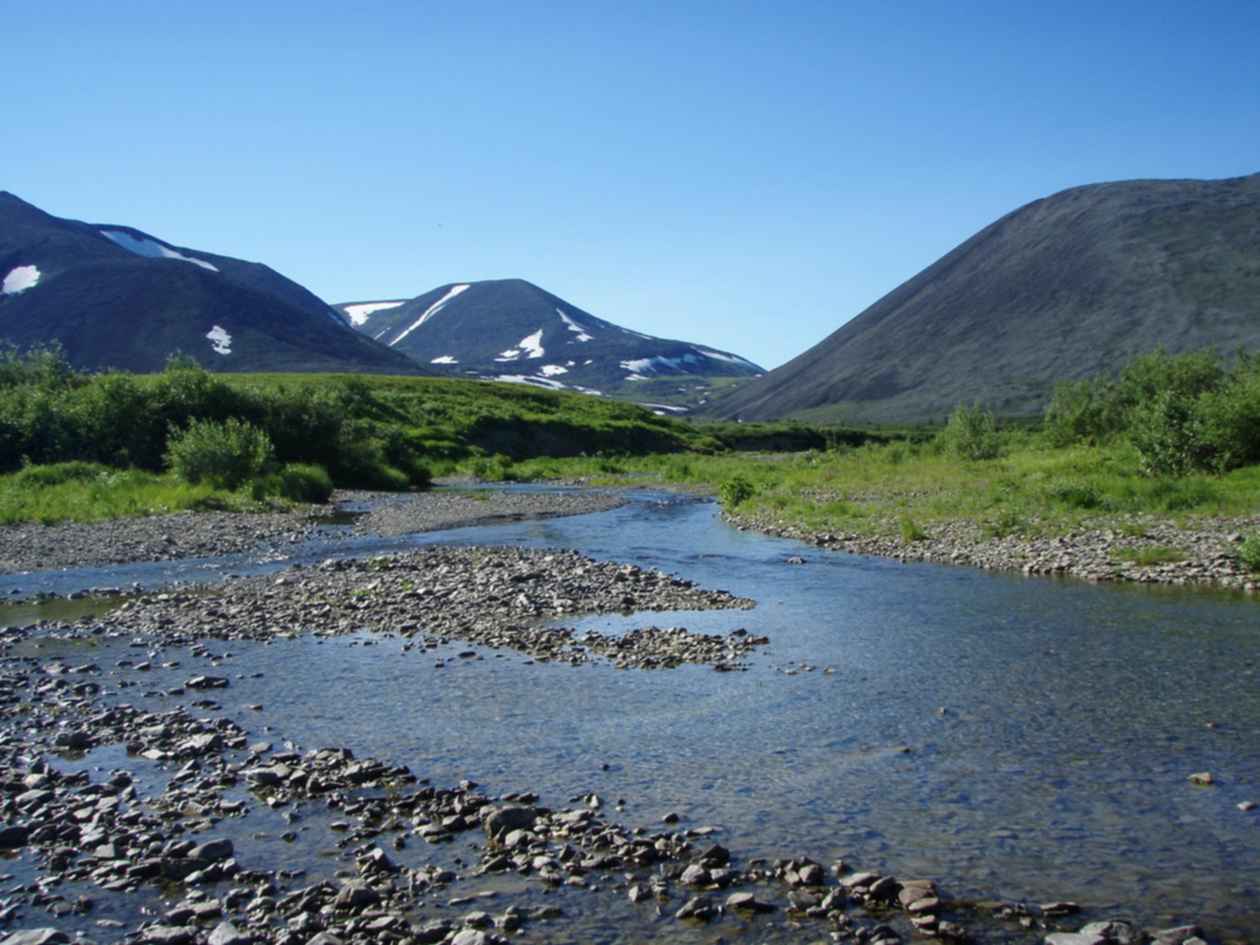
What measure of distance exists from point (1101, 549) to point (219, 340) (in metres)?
188

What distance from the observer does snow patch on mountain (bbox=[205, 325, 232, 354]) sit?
18609cm

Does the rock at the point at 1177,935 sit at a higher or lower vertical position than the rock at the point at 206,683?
higher

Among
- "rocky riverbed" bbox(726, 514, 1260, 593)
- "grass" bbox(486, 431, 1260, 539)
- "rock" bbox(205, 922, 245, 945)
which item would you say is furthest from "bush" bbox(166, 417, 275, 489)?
"rock" bbox(205, 922, 245, 945)

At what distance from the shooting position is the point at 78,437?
4897 centimetres

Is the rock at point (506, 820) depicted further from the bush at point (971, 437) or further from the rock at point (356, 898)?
Result: the bush at point (971, 437)

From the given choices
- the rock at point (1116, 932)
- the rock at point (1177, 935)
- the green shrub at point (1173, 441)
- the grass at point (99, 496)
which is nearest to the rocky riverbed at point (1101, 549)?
the green shrub at point (1173, 441)

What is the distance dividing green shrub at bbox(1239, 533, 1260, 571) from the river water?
206cm

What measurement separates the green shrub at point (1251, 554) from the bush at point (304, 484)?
36439 millimetres

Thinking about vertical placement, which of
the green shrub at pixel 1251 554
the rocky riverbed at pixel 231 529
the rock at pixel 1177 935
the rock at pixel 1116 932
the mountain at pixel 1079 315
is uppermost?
the mountain at pixel 1079 315

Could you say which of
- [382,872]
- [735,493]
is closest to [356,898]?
[382,872]

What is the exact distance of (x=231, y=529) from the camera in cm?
3503

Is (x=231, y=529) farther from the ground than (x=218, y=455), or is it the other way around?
(x=218, y=455)

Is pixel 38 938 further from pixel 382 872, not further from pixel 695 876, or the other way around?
pixel 695 876

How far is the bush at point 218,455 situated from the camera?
45219mm
